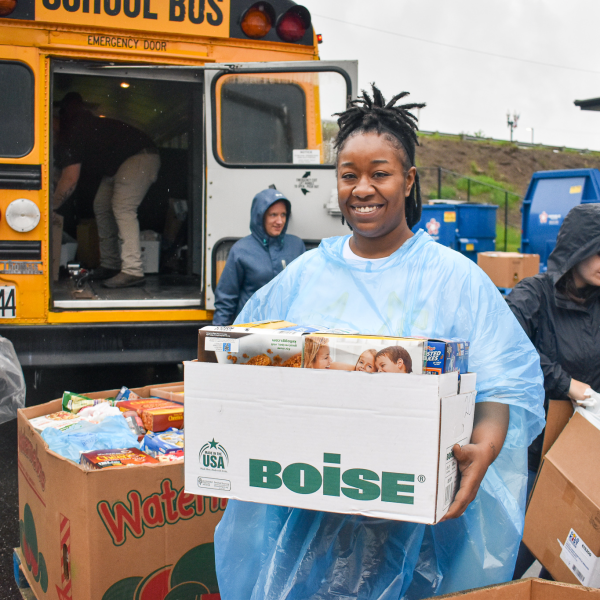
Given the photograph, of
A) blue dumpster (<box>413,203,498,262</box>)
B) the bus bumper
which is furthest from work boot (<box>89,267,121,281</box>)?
blue dumpster (<box>413,203,498,262</box>)

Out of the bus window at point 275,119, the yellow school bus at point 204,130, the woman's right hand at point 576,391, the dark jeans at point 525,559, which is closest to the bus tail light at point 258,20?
the yellow school bus at point 204,130

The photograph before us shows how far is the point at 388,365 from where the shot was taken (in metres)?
1.31

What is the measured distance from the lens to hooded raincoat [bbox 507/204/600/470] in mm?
2545

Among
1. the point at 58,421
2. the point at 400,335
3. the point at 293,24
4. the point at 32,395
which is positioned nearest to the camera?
the point at 400,335

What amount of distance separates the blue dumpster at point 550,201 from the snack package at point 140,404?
7.70 m

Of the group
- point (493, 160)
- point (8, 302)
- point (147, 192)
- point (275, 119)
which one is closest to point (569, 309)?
point (275, 119)

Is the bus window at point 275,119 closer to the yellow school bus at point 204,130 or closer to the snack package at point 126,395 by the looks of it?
the yellow school bus at point 204,130

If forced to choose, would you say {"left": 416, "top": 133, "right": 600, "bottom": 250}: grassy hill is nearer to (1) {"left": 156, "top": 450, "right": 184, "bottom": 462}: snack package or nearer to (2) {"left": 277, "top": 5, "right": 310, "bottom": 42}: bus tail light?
(2) {"left": 277, "top": 5, "right": 310, "bottom": 42}: bus tail light

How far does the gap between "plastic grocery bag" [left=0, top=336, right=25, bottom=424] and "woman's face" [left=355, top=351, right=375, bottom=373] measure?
2.62 meters

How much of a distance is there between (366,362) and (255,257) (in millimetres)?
2880

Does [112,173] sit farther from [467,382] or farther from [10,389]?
[467,382]

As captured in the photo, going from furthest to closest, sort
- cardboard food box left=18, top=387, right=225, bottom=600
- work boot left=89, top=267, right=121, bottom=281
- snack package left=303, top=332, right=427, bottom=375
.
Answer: work boot left=89, top=267, right=121, bottom=281 → cardboard food box left=18, top=387, right=225, bottom=600 → snack package left=303, top=332, right=427, bottom=375

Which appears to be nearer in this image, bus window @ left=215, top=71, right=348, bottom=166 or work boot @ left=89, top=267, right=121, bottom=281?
bus window @ left=215, top=71, right=348, bottom=166

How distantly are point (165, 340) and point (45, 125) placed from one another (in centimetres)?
150
